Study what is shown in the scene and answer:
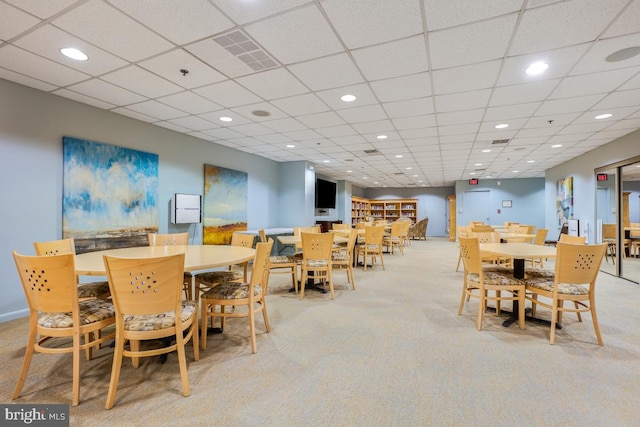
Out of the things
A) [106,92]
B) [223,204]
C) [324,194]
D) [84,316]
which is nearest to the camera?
[84,316]

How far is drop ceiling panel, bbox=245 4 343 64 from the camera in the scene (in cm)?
226

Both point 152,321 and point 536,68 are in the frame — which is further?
point 536,68

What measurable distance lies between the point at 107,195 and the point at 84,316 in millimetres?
2916

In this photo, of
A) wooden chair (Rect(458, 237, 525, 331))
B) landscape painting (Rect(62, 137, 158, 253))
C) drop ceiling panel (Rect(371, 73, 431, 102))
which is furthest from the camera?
landscape painting (Rect(62, 137, 158, 253))

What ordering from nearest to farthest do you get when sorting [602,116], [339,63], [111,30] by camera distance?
[111,30], [339,63], [602,116]

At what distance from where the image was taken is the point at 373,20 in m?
2.28

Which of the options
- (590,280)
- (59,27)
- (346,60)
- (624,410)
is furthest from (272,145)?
(624,410)

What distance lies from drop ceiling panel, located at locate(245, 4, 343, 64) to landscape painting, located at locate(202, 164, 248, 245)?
12.7 feet

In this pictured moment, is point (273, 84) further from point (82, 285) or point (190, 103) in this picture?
point (82, 285)

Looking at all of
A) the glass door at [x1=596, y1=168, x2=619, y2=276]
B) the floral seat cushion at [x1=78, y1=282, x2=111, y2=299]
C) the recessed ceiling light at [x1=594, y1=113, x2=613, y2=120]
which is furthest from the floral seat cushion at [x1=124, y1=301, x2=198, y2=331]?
the glass door at [x1=596, y1=168, x2=619, y2=276]

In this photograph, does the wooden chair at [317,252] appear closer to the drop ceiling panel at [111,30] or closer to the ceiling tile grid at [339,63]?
the ceiling tile grid at [339,63]

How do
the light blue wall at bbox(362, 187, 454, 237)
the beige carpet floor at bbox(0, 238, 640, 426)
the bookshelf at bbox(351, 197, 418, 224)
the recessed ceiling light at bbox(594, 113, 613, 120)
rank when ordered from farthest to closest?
the bookshelf at bbox(351, 197, 418, 224) → the light blue wall at bbox(362, 187, 454, 237) → the recessed ceiling light at bbox(594, 113, 613, 120) → the beige carpet floor at bbox(0, 238, 640, 426)

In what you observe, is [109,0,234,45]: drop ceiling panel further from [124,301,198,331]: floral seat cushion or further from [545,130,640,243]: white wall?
[545,130,640,243]: white wall

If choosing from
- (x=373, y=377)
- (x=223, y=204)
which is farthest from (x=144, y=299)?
(x=223, y=204)
